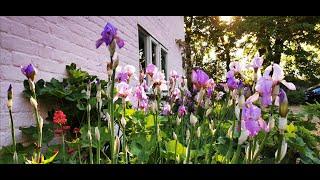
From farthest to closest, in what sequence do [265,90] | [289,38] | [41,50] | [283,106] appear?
[289,38], [41,50], [265,90], [283,106]

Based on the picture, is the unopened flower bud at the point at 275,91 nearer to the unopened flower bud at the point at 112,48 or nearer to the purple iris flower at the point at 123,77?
the unopened flower bud at the point at 112,48

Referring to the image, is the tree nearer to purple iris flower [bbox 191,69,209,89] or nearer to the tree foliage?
the tree foliage

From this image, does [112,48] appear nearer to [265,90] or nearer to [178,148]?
[265,90]

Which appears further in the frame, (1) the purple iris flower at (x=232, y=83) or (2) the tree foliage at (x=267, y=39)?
(2) the tree foliage at (x=267, y=39)

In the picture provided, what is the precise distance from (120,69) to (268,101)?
2.33ft

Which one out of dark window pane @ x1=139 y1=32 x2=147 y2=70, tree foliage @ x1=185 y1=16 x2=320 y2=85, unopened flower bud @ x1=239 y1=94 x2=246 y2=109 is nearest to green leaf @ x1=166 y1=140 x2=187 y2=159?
unopened flower bud @ x1=239 y1=94 x2=246 y2=109

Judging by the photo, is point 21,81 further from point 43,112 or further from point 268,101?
point 268,101

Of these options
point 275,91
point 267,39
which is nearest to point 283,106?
point 275,91

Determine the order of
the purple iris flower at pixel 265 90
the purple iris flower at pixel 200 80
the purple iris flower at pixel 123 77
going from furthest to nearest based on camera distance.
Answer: the purple iris flower at pixel 123 77 < the purple iris flower at pixel 200 80 < the purple iris flower at pixel 265 90

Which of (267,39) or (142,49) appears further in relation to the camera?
(267,39)

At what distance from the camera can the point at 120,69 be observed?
4.93 feet

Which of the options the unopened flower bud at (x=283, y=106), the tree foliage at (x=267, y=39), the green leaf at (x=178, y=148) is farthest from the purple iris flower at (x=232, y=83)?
the tree foliage at (x=267, y=39)
